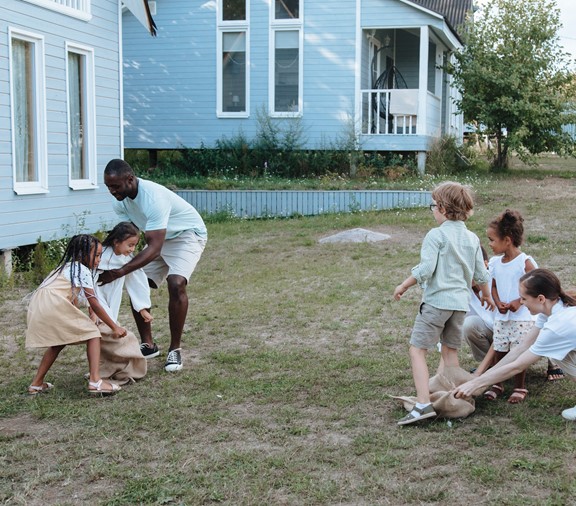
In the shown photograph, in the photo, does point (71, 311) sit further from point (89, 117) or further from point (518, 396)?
point (89, 117)

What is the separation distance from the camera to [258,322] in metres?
7.79

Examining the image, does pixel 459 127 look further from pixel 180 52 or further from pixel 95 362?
pixel 95 362

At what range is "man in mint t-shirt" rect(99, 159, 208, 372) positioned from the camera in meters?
5.89

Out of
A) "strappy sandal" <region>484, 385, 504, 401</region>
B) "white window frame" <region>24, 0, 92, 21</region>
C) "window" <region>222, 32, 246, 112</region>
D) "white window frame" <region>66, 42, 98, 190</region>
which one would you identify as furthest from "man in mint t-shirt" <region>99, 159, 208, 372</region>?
"window" <region>222, 32, 246, 112</region>

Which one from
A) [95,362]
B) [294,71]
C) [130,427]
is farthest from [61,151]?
[294,71]

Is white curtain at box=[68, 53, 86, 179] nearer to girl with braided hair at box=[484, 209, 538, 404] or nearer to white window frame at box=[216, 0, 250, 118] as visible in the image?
white window frame at box=[216, 0, 250, 118]

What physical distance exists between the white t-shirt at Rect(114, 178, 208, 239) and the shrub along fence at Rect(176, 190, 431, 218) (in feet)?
30.6

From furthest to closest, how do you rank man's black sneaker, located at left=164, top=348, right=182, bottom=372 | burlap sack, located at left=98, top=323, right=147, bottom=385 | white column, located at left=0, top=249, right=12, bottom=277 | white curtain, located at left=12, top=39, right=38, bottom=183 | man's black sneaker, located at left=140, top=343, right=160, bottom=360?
white curtain, located at left=12, top=39, right=38, bottom=183 < white column, located at left=0, top=249, right=12, bottom=277 < man's black sneaker, located at left=140, top=343, right=160, bottom=360 < man's black sneaker, located at left=164, top=348, right=182, bottom=372 < burlap sack, located at left=98, top=323, right=147, bottom=385

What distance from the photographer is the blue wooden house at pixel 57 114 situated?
1009 centimetres

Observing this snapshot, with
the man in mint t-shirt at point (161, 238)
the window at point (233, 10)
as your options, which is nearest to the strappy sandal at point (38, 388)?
the man in mint t-shirt at point (161, 238)

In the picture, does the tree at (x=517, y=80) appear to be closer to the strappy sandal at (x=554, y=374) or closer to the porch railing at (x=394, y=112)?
the porch railing at (x=394, y=112)

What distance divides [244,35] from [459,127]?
1082cm

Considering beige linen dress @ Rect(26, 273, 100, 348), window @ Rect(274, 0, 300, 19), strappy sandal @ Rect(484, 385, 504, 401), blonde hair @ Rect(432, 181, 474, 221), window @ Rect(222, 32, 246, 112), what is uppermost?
window @ Rect(274, 0, 300, 19)

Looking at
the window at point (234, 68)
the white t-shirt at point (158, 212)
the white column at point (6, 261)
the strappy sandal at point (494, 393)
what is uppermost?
the window at point (234, 68)
